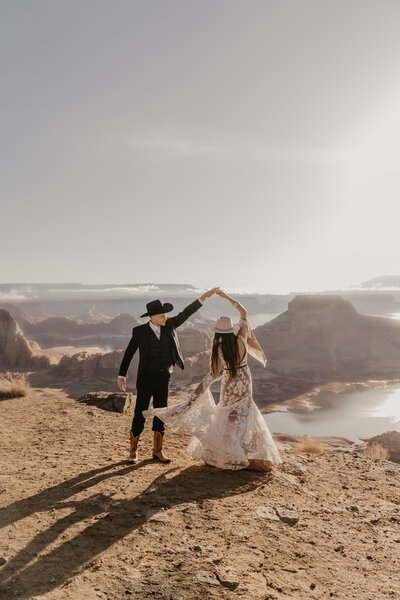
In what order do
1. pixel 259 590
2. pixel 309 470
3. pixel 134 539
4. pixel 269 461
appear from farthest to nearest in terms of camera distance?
pixel 309 470 < pixel 269 461 < pixel 134 539 < pixel 259 590

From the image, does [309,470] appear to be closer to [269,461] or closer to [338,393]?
[269,461]

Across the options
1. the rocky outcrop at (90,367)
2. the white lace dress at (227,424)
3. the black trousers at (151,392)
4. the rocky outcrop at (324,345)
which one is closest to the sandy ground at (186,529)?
the white lace dress at (227,424)

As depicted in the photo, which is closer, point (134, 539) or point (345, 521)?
point (134, 539)

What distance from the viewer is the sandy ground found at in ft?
7.77

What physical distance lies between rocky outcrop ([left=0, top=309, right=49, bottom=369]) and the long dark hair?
5564cm

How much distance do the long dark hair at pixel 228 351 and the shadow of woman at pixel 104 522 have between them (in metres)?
1.33

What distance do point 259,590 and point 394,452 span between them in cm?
1320

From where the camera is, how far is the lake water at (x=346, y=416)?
34.7 meters

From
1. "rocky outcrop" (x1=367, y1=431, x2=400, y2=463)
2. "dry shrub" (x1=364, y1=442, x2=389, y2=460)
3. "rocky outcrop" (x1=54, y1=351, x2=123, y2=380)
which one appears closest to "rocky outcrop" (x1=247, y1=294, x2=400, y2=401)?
"rocky outcrop" (x1=54, y1=351, x2=123, y2=380)

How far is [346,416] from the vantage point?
129 feet

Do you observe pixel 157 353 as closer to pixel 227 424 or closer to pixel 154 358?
pixel 154 358

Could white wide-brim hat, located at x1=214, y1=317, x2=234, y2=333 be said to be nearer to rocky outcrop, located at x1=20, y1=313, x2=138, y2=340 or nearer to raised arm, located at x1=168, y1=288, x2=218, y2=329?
raised arm, located at x1=168, y1=288, x2=218, y2=329

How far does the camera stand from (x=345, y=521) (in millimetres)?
3643

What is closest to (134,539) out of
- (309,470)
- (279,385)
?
(309,470)
